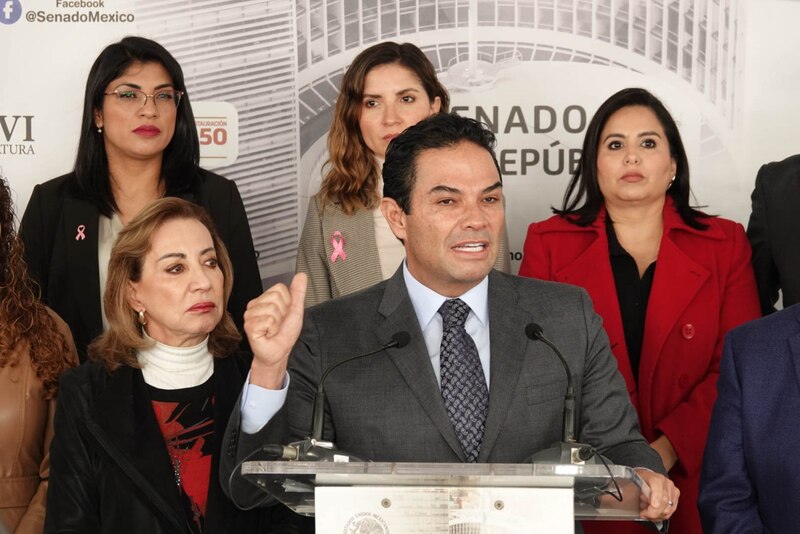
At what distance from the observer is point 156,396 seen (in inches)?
130

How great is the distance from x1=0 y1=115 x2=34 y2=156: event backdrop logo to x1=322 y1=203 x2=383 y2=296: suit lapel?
163cm

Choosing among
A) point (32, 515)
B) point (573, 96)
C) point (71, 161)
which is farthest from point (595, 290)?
point (71, 161)

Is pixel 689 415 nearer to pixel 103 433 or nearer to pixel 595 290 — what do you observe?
pixel 595 290

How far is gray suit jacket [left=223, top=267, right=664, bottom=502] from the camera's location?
272 cm

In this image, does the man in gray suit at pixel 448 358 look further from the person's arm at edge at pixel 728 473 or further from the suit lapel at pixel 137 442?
the suit lapel at pixel 137 442

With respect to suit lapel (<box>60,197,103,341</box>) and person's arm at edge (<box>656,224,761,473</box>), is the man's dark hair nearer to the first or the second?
person's arm at edge (<box>656,224,761,473</box>)

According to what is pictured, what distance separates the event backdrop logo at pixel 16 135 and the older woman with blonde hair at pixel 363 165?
153 centimetres

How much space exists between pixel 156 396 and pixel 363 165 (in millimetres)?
1412

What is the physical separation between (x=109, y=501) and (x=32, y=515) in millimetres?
439

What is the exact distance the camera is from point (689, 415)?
12.5 ft

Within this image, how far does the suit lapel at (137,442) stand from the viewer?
122 inches

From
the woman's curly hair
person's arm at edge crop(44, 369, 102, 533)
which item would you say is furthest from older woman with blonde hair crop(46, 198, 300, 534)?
the woman's curly hair

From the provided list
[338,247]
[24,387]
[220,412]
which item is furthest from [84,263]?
[220,412]

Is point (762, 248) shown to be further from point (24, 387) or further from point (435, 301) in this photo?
point (24, 387)
